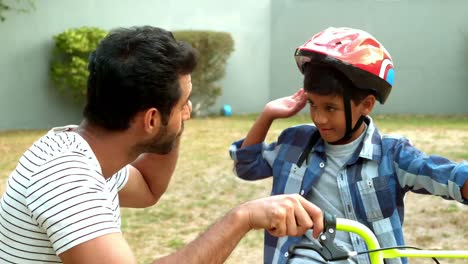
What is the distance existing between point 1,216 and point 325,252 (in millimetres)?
1093

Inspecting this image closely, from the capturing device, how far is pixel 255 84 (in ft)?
52.6

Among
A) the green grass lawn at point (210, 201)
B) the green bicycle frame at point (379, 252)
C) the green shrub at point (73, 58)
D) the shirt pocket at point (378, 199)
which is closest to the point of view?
the green bicycle frame at point (379, 252)

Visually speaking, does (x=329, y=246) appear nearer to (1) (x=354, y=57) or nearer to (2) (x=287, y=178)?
(2) (x=287, y=178)

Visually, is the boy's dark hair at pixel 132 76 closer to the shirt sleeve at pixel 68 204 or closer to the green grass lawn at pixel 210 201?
the shirt sleeve at pixel 68 204

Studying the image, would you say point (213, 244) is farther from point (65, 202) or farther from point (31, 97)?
point (31, 97)

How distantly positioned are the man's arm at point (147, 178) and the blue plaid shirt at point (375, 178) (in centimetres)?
54

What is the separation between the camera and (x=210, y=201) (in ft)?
24.4

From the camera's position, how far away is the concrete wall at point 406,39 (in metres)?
15.9

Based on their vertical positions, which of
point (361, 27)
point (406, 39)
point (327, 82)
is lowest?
point (406, 39)

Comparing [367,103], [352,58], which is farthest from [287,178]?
[352,58]

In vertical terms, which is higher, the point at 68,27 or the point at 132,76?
the point at 132,76

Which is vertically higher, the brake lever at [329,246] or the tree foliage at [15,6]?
the brake lever at [329,246]

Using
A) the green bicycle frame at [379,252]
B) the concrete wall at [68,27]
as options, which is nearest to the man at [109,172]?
the green bicycle frame at [379,252]

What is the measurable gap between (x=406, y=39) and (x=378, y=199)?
13.6 m
